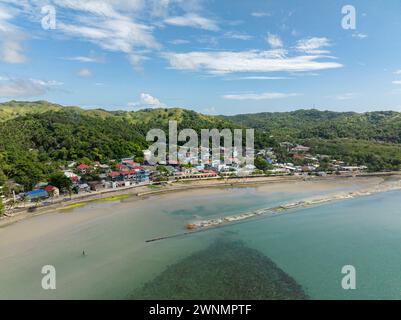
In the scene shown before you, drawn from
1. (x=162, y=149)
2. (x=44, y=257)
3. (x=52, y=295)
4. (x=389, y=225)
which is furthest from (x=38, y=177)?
(x=389, y=225)

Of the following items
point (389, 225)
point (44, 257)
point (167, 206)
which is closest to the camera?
point (44, 257)

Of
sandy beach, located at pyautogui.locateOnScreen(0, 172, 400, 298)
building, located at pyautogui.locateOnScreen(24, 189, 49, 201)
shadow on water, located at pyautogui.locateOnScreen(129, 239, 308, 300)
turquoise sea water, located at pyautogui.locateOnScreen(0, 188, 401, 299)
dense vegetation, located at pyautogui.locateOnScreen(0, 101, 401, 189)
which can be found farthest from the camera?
dense vegetation, located at pyautogui.locateOnScreen(0, 101, 401, 189)

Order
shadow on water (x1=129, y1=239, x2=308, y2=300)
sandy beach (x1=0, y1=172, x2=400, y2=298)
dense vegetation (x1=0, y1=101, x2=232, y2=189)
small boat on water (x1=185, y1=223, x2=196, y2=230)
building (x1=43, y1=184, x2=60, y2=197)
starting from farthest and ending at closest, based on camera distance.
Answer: dense vegetation (x1=0, y1=101, x2=232, y2=189), building (x1=43, y1=184, x2=60, y2=197), small boat on water (x1=185, y1=223, x2=196, y2=230), sandy beach (x1=0, y1=172, x2=400, y2=298), shadow on water (x1=129, y1=239, x2=308, y2=300)

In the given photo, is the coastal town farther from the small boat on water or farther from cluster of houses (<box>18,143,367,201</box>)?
the small boat on water

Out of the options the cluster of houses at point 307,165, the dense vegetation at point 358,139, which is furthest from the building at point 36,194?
the dense vegetation at point 358,139

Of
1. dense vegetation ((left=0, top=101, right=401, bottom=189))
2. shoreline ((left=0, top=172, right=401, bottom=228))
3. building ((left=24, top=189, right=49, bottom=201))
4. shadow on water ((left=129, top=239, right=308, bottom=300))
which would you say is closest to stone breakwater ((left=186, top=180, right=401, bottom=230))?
shadow on water ((left=129, top=239, right=308, bottom=300))

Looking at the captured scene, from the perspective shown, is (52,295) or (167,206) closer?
(52,295)

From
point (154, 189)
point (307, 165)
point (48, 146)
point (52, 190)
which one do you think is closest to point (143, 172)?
point (154, 189)

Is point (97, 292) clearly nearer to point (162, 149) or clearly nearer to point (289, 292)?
point (289, 292)
